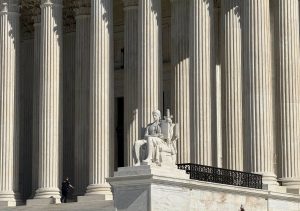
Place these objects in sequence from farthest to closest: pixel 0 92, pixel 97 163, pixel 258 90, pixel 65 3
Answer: pixel 65 3 < pixel 0 92 < pixel 97 163 < pixel 258 90

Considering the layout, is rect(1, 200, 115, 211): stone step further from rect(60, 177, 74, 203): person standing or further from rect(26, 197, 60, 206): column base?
rect(60, 177, 74, 203): person standing

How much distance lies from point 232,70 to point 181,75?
191 inches

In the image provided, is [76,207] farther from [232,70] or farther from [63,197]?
A: [232,70]

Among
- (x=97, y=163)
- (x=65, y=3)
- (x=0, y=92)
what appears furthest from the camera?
(x=65, y=3)

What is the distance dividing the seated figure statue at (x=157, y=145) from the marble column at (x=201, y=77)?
29.6 ft

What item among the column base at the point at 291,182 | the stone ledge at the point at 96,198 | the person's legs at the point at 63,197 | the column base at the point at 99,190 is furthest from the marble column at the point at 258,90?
the person's legs at the point at 63,197

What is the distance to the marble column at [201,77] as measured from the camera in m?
→ 75.7

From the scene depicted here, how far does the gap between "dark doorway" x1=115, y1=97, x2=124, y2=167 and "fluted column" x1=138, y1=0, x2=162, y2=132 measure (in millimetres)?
16724

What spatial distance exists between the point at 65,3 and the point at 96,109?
19186 mm

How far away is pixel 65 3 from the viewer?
313 ft

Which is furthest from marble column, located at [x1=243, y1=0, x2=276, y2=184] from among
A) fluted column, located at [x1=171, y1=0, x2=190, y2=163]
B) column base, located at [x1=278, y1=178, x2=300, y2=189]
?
fluted column, located at [x1=171, y1=0, x2=190, y2=163]

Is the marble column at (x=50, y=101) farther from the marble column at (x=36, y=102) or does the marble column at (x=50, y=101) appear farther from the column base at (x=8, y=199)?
the marble column at (x=36, y=102)

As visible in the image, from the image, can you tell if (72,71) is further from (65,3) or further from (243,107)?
(243,107)

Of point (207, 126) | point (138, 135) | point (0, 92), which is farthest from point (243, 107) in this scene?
point (0, 92)
